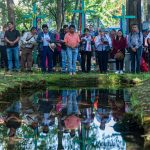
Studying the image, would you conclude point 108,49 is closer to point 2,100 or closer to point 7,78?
point 7,78

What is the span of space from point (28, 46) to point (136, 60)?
4.08 m

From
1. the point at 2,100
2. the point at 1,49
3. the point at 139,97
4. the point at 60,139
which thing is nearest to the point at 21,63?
the point at 1,49

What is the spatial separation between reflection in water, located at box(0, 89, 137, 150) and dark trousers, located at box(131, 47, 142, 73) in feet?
14.3

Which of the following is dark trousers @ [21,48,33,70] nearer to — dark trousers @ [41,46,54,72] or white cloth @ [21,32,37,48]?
white cloth @ [21,32,37,48]

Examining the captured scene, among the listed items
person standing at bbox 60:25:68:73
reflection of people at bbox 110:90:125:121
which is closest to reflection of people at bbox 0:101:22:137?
reflection of people at bbox 110:90:125:121

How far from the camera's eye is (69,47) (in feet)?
57.8

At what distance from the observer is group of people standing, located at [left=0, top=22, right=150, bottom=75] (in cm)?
1805

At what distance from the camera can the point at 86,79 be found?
16.6 m

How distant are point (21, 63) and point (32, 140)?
1190cm

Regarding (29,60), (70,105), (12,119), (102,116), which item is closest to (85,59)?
(29,60)

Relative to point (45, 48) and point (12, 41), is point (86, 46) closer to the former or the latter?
point (45, 48)

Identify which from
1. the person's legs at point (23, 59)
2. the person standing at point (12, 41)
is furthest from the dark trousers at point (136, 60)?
the person standing at point (12, 41)

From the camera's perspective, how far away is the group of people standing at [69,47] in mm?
18047

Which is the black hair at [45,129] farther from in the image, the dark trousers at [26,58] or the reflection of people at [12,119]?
the dark trousers at [26,58]
